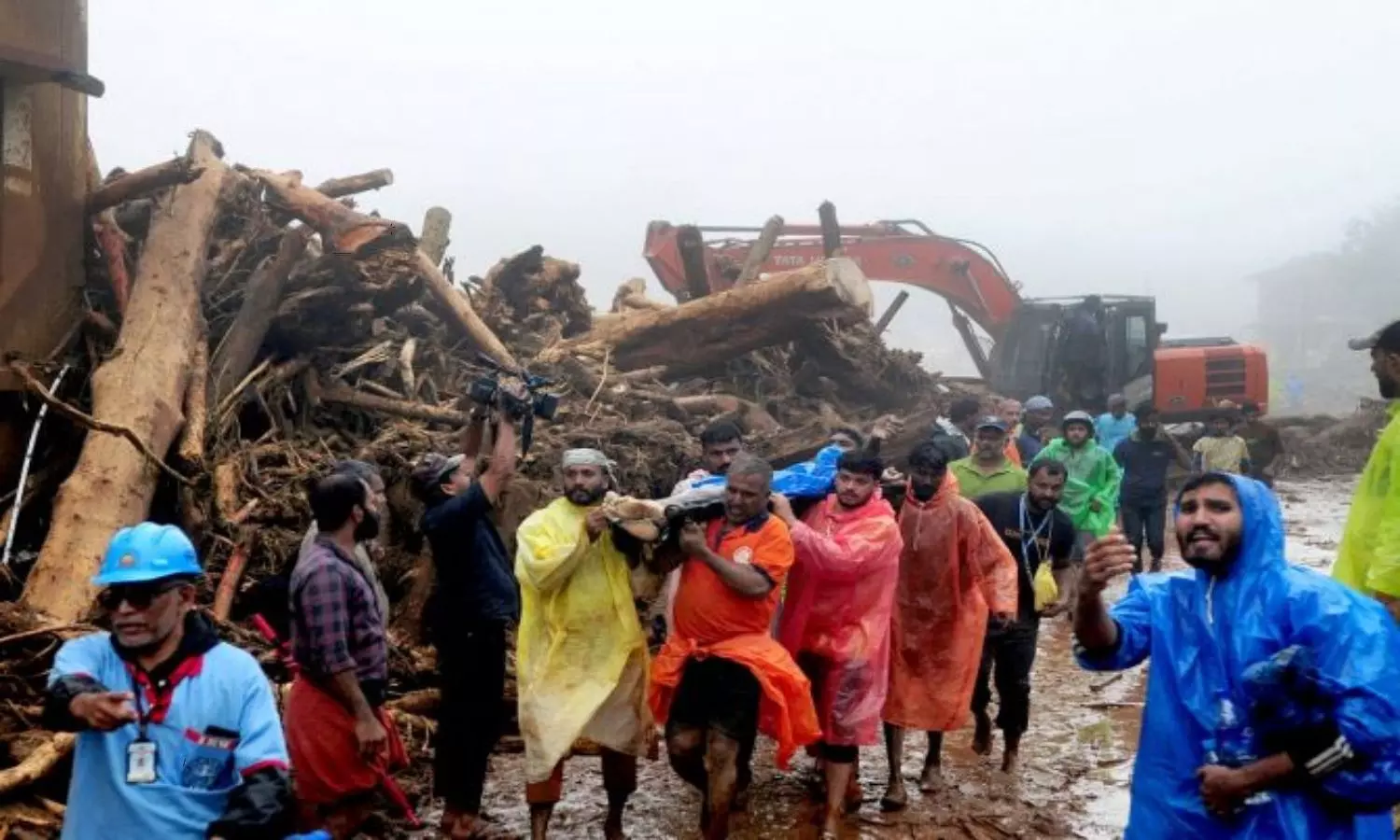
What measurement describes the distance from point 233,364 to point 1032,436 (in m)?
6.45

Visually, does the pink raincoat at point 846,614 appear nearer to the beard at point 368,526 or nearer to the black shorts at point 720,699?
the black shorts at point 720,699

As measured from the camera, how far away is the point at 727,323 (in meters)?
10.8

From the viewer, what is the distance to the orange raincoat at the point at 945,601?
17.6 ft

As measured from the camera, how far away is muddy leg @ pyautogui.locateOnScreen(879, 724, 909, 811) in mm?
5176

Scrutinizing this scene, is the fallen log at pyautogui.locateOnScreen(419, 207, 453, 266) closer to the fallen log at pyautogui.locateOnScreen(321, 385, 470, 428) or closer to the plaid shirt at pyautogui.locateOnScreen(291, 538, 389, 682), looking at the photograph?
the fallen log at pyautogui.locateOnScreen(321, 385, 470, 428)

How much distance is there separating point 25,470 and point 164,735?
12.9ft

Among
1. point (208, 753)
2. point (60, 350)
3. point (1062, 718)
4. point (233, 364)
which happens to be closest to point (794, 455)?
point (1062, 718)

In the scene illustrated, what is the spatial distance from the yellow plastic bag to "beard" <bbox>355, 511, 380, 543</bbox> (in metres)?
3.22

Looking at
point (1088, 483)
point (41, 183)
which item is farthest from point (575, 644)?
point (1088, 483)

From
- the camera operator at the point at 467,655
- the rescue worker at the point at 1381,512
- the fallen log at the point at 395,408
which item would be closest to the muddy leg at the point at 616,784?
the camera operator at the point at 467,655

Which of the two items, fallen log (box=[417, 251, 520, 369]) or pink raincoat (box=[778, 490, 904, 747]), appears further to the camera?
fallen log (box=[417, 251, 520, 369])

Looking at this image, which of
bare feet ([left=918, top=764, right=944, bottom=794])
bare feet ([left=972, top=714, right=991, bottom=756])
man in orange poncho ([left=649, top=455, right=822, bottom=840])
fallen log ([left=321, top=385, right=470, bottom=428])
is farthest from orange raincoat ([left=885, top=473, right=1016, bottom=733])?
fallen log ([left=321, top=385, right=470, bottom=428])

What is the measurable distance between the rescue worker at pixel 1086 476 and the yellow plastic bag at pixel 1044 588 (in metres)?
1.63

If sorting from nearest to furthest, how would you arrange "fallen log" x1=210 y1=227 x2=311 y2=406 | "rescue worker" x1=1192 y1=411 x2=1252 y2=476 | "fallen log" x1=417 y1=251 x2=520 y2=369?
"fallen log" x1=210 y1=227 x2=311 y2=406 < "fallen log" x1=417 y1=251 x2=520 y2=369 < "rescue worker" x1=1192 y1=411 x2=1252 y2=476
